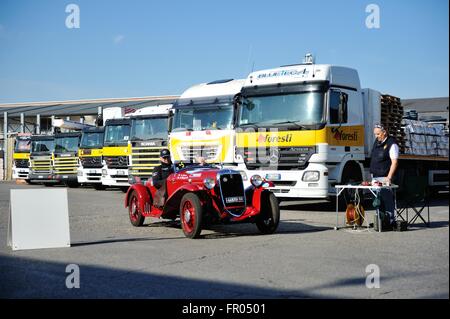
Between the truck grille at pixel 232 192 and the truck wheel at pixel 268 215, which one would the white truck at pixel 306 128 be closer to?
the truck wheel at pixel 268 215

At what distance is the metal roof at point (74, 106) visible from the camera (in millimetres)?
50906

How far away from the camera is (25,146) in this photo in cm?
3159

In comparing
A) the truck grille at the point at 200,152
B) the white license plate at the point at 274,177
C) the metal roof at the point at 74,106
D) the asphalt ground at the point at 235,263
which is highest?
the metal roof at the point at 74,106

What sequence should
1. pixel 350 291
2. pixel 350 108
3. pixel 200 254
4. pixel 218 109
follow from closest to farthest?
pixel 350 291 < pixel 200 254 < pixel 350 108 < pixel 218 109

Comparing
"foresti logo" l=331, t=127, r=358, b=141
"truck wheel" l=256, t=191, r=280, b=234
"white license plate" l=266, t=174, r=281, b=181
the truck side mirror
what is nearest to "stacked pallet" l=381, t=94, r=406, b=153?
"foresti logo" l=331, t=127, r=358, b=141

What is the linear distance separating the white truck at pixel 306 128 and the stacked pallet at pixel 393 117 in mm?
573

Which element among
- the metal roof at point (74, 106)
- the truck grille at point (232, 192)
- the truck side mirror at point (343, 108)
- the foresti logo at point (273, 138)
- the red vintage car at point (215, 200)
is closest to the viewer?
the red vintage car at point (215, 200)

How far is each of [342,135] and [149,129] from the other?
8230 mm

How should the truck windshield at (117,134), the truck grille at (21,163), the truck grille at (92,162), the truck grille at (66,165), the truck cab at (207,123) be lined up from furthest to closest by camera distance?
the truck grille at (21,163) < the truck grille at (66,165) < the truck grille at (92,162) < the truck windshield at (117,134) < the truck cab at (207,123)

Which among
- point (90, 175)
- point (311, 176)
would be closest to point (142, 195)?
point (311, 176)

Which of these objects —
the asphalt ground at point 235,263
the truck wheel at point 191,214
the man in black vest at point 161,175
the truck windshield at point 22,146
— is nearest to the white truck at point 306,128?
the asphalt ground at point 235,263
